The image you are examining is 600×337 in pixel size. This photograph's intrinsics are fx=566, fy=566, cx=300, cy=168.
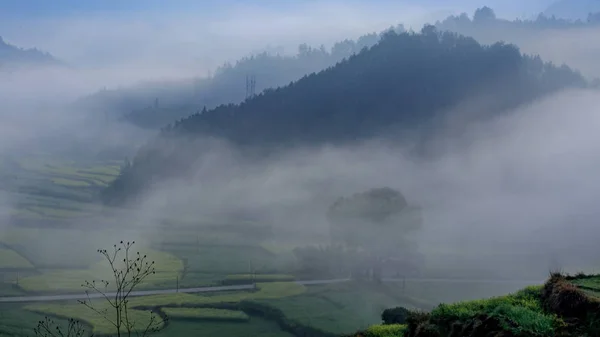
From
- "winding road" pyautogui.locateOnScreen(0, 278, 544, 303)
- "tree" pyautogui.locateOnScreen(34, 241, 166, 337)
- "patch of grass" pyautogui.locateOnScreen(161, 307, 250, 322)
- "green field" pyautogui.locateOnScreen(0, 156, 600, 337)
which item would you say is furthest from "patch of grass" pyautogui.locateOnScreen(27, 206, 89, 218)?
"patch of grass" pyautogui.locateOnScreen(161, 307, 250, 322)

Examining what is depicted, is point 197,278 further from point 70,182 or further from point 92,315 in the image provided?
point 70,182

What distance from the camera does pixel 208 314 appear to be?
51375 mm

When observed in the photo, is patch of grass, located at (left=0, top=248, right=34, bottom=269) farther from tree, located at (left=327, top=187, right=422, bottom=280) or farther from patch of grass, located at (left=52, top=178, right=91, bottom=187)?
patch of grass, located at (left=52, top=178, right=91, bottom=187)

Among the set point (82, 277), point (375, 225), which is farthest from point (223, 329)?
point (375, 225)

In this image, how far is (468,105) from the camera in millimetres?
145375

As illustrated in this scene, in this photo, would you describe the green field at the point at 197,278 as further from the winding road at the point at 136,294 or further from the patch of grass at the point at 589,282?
the winding road at the point at 136,294

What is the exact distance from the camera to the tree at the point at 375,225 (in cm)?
7256

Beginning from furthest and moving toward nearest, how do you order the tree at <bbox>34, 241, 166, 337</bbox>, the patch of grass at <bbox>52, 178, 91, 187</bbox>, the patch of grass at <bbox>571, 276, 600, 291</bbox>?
the patch of grass at <bbox>52, 178, 91, 187</bbox>
the patch of grass at <bbox>571, 276, 600, 291</bbox>
the tree at <bbox>34, 241, 166, 337</bbox>

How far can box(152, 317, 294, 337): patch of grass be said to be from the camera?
153 ft

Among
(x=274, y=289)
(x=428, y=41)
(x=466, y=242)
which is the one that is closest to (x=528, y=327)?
(x=274, y=289)

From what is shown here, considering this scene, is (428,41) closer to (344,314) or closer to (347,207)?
(347,207)

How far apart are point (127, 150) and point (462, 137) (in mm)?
108124

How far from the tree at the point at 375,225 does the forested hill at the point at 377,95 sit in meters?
60.6

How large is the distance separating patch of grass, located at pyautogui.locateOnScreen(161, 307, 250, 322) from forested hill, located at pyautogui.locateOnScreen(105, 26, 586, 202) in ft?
290
